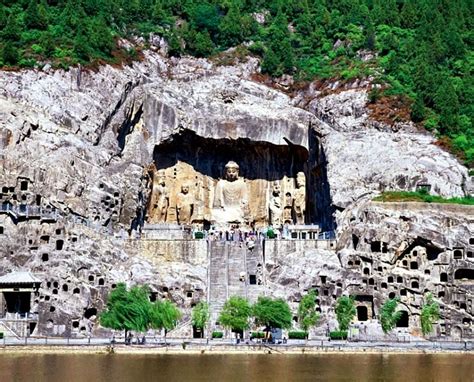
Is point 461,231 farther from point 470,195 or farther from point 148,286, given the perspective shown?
point 148,286

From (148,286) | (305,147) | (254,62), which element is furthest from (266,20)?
(148,286)

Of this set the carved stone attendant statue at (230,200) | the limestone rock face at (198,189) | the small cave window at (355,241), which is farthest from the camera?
the carved stone attendant statue at (230,200)

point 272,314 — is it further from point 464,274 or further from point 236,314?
point 464,274

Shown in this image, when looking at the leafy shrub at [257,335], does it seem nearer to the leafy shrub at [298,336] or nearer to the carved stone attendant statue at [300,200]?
the leafy shrub at [298,336]

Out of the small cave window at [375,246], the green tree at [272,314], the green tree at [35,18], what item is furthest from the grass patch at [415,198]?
the green tree at [35,18]

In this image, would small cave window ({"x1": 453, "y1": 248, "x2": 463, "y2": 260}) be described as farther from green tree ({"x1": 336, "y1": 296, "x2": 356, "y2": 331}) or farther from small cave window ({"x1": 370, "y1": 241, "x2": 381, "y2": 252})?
green tree ({"x1": 336, "y1": 296, "x2": 356, "y2": 331})

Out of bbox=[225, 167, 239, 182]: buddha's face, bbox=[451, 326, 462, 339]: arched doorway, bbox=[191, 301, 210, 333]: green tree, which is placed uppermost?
bbox=[225, 167, 239, 182]: buddha's face

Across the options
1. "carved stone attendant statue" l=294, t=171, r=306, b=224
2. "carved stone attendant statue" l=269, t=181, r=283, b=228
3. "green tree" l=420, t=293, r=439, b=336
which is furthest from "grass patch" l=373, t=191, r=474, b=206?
"carved stone attendant statue" l=269, t=181, r=283, b=228
